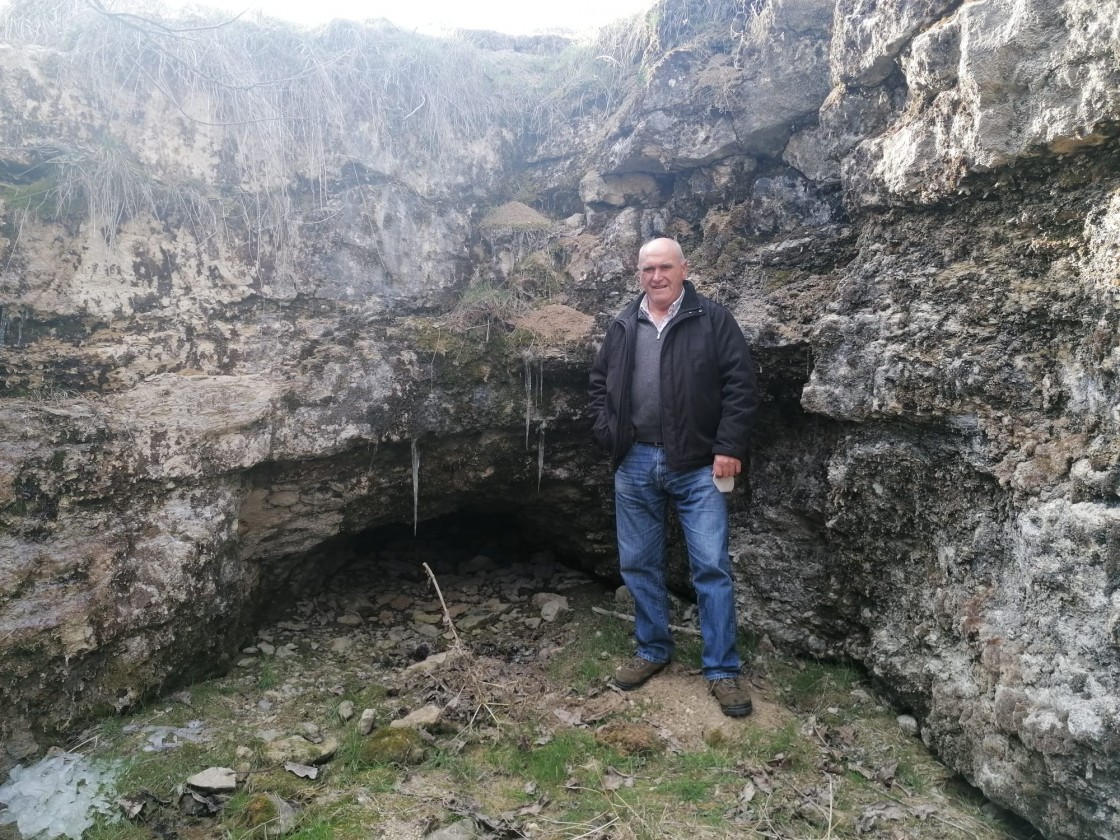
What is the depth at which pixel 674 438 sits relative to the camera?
3.41 metres

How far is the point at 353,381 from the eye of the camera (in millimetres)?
4152

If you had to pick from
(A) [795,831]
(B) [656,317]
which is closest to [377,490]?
(B) [656,317]

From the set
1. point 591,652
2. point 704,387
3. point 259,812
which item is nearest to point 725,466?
point 704,387

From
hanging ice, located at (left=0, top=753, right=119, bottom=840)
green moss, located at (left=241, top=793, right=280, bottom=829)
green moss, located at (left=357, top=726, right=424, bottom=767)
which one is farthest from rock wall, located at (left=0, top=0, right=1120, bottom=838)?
green moss, located at (left=357, top=726, right=424, bottom=767)

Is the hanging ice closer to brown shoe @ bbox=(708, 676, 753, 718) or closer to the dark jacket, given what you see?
brown shoe @ bbox=(708, 676, 753, 718)

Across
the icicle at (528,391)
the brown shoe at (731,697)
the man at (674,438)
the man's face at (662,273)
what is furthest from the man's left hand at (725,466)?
the icicle at (528,391)

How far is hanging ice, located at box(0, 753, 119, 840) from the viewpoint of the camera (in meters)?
2.73

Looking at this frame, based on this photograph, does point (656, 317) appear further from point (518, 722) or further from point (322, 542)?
point (322, 542)

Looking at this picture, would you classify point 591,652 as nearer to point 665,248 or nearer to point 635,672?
point 635,672

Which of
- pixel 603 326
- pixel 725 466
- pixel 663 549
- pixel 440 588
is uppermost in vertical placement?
pixel 603 326

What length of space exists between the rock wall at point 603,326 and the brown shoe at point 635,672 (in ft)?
2.43

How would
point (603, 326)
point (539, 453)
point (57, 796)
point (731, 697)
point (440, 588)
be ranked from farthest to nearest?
1. point (440, 588)
2. point (539, 453)
3. point (603, 326)
4. point (731, 697)
5. point (57, 796)

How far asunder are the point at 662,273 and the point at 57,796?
3540mm

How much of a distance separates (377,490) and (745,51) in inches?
144
